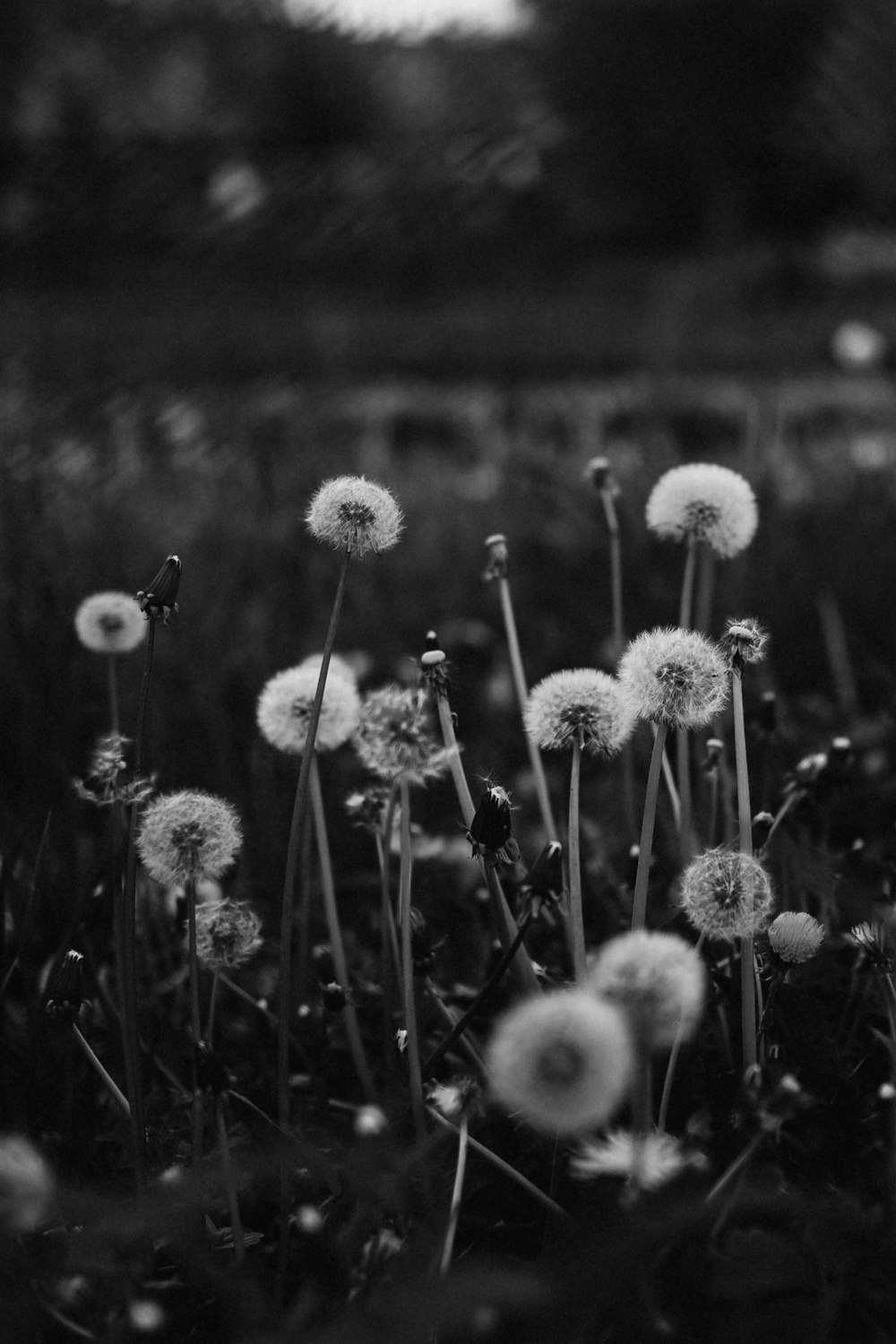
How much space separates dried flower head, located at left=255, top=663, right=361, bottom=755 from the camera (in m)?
1.27

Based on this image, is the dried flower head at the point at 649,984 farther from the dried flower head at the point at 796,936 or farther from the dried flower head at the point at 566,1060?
the dried flower head at the point at 796,936

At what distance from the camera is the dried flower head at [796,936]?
98 cm

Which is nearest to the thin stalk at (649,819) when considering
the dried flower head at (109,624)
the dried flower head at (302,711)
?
the dried flower head at (302,711)

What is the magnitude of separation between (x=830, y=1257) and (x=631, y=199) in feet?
44.2

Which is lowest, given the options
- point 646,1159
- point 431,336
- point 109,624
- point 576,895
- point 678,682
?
point 646,1159

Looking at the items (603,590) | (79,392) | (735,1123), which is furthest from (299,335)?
(735,1123)

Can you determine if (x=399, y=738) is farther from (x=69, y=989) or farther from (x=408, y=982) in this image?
(x=69, y=989)

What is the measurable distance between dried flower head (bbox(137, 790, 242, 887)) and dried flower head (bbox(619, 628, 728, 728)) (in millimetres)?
385

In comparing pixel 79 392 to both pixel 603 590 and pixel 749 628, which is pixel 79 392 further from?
pixel 749 628

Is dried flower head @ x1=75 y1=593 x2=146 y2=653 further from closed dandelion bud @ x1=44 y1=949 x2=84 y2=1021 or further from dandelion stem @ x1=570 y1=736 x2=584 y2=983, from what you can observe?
dandelion stem @ x1=570 y1=736 x2=584 y2=983

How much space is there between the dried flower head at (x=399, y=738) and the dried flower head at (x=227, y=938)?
208 millimetres

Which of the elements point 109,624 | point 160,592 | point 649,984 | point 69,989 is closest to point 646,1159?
point 649,984

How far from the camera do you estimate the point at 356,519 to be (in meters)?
1.03

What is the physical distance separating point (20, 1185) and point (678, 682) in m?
0.62
